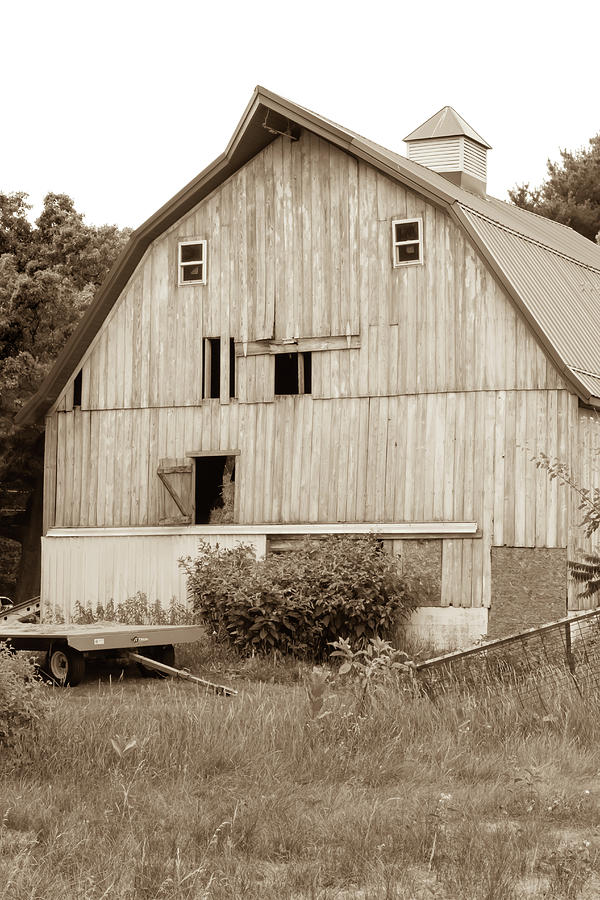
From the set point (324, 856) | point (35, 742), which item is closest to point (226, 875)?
point (324, 856)

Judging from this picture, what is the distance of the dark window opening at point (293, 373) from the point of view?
81.4ft

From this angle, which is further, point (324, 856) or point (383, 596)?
point (383, 596)

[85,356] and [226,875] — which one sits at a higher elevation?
[85,356]

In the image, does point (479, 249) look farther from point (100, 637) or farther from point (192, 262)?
point (100, 637)

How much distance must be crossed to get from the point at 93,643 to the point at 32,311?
1442cm

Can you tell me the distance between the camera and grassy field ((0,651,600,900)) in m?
8.02

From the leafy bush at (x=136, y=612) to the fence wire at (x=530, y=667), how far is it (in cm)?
1028

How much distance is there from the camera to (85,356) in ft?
86.7

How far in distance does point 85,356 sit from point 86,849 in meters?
18.7

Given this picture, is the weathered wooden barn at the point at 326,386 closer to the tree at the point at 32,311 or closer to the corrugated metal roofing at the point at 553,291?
the corrugated metal roofing at the point at 553,291

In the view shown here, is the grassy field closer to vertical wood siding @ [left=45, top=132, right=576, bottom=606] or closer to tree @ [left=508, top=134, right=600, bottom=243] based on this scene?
vertical wood siding @ [left=45, top=132, right=576, bottom=606]

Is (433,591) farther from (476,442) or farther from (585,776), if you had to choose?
(585,776)

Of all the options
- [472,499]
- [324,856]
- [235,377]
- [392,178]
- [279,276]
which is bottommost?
[324,856]

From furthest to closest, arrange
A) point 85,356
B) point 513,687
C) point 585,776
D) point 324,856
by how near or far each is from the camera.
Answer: point 85,356 → point 513,687 → point 585,776 → point 324,856
